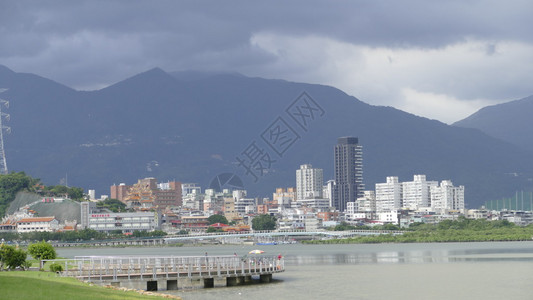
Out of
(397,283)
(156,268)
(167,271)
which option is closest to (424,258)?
(397,283)

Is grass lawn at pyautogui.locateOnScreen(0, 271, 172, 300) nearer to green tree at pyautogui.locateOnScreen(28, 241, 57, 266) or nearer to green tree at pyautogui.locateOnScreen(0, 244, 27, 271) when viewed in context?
green tree at pyautogui.locateOnScreen(0, 244, 27, 271)

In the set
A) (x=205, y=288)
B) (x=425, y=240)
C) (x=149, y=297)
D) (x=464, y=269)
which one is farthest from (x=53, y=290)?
(x=425, y=240)

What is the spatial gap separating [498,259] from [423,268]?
18170mm

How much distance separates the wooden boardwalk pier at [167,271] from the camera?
59438mm

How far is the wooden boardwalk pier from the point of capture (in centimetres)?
5944

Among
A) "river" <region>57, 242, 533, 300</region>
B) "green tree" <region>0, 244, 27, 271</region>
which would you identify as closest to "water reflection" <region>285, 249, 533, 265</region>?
"river" <region>57, 242, 533, 300</region>

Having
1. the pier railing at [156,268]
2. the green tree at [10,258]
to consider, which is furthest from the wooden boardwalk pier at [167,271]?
the green tree at [10,258]

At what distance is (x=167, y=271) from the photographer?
6250 cm

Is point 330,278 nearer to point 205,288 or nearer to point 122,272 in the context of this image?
point 205,288

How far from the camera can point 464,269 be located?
82000 mm

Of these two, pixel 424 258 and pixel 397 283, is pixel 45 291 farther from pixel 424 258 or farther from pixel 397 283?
pixel 424 258

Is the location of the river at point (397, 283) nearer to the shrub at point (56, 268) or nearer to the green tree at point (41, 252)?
the shrub at point (56, 268)

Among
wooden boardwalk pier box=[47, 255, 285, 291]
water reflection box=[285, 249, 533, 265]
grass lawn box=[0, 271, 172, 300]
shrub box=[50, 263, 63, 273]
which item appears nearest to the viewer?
grass lawn box=[0, 271, 172, 300]

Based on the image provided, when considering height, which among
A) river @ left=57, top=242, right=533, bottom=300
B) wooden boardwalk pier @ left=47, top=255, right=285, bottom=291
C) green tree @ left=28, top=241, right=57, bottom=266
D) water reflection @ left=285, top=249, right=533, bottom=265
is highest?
green tree @ left=28, top=241, right=57, bottom=266
